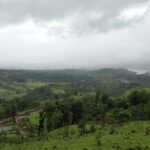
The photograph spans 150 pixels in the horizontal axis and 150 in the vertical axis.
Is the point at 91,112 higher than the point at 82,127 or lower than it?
lower

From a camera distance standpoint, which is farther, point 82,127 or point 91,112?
point 91,112

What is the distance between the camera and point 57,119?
395ft

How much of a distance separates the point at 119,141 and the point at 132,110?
2504 inches

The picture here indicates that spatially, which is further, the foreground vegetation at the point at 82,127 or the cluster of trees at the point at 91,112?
the cluster of trees at the point at 91,112

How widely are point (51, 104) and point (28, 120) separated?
2617cm

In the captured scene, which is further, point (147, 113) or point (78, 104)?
point (78, 104)

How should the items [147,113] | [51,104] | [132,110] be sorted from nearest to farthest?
1. [147,113]
2. [132,110]
3. [51,104]

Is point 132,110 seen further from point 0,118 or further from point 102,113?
point 0,118

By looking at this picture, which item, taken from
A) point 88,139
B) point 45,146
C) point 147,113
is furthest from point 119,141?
point 147,113

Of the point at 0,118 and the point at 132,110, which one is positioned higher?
the point at 132,110

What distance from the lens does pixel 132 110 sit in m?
120

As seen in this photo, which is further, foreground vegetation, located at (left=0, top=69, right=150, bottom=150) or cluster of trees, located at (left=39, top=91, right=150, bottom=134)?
cluster of trees, located at (left=39, top=91, right=150, bottom=134)

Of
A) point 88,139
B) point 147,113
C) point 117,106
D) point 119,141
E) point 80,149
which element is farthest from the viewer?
point 117,106

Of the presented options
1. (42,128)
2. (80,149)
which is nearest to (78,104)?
(42,128)
